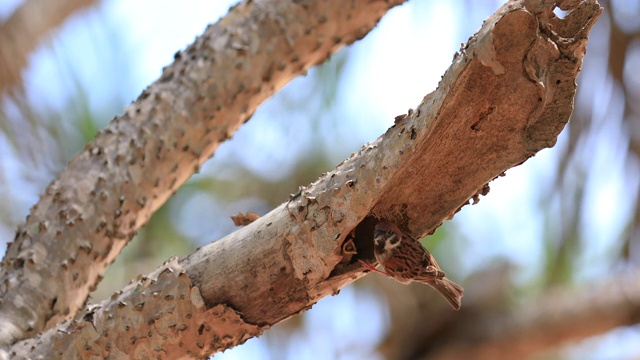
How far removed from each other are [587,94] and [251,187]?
5.36 feet

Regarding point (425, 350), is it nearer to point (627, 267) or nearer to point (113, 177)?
point (627, 267)

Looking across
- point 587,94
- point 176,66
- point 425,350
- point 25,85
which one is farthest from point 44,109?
point 587,94

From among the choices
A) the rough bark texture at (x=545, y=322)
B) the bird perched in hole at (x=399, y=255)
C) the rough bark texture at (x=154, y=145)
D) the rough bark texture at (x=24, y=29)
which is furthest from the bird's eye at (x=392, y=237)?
the rough bark texture at (x=24, y=29)

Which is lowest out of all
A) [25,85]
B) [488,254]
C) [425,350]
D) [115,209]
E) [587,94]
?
[115,209]

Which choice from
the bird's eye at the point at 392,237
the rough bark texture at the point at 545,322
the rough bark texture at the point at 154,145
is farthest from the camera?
the rough bark texture at the point at 545,322

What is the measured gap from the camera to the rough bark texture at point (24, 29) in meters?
Answer: 3.03

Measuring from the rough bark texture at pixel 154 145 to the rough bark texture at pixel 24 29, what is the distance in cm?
131

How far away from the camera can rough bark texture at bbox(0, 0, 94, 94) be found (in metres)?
3.03

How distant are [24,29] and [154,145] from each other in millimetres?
1626

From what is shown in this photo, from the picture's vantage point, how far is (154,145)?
1863 mm

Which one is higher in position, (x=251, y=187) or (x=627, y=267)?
(x=251, y=187)

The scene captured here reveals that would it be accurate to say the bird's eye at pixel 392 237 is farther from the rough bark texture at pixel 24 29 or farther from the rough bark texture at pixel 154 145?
the rough bark texture at pixel 24 29

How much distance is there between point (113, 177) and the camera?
→ 180cm

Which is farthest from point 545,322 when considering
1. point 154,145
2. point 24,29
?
point 24,29
